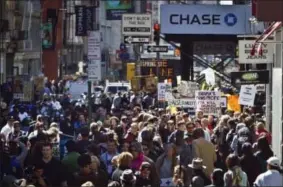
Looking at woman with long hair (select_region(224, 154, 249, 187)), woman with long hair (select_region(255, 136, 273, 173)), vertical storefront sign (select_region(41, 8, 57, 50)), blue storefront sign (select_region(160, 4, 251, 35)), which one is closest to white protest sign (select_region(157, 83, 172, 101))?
blue storefront sign (select_region(160, 4, 251, 35))

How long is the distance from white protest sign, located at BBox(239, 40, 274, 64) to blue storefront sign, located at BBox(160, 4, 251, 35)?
1121cm

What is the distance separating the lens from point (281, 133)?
12.9 m

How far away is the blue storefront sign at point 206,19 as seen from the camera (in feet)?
110

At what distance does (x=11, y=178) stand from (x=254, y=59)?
8.25 metres

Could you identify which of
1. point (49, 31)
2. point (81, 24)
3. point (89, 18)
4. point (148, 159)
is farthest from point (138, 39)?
point (49, 31)

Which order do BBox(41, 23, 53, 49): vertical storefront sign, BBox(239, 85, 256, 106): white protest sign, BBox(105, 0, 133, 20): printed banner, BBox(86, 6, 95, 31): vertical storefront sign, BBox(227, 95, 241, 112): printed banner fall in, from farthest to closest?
BBox(41, 23, 53, 49): vertical storefront sign < BBox(105, 0, 133, 20): printed banner < BBox(86, 6, 95, 31): vertical storefront sign < BBox(227, 95, 241, 112): printed banner < BBox(239, 85, 256, 106): white protest sign

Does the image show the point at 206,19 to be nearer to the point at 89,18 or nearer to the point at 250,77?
the point at 89,18

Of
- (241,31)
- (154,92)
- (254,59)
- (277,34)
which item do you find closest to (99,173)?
(277,34)

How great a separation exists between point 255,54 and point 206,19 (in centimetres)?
1331

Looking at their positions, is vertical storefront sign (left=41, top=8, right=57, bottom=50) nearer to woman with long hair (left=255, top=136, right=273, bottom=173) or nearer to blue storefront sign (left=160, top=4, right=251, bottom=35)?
blue storefront sign (left=160, top=4, right=251, bottom=35)

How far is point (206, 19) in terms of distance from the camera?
3403 centimetres

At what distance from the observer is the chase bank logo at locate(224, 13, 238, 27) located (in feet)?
112

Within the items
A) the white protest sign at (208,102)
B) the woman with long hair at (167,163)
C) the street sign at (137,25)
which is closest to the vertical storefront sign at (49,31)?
the street sign at (137,25)

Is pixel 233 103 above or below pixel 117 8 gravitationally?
below
